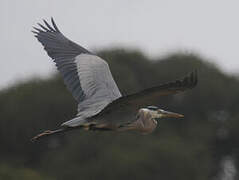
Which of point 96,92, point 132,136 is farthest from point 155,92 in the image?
point 132,136

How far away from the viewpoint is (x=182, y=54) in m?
35.6

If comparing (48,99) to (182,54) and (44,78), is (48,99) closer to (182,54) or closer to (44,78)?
(44,78)

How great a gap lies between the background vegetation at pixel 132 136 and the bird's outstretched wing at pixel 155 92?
55.8 ft

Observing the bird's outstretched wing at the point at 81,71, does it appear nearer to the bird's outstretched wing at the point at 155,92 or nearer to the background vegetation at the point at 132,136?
the bird's outstretched wing at the point at 155,92

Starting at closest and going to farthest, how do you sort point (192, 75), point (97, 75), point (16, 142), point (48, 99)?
point (192, 75) < point (97, 75) < point (16, 142) < point (48, 99)

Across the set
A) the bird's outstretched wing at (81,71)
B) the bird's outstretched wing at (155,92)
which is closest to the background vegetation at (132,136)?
the bird's outstretched wing at (81,71)

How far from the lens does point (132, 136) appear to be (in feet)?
100

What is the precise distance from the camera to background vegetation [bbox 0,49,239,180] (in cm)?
2788

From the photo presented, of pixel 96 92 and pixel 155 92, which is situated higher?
pixel 155 92

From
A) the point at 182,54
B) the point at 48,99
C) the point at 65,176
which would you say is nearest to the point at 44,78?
the point at 48,99

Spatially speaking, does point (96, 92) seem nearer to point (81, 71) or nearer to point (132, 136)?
point (81, 71)

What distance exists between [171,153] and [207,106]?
4977 mm

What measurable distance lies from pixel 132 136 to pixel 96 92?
20.7 metres

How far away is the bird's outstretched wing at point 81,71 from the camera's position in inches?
383
